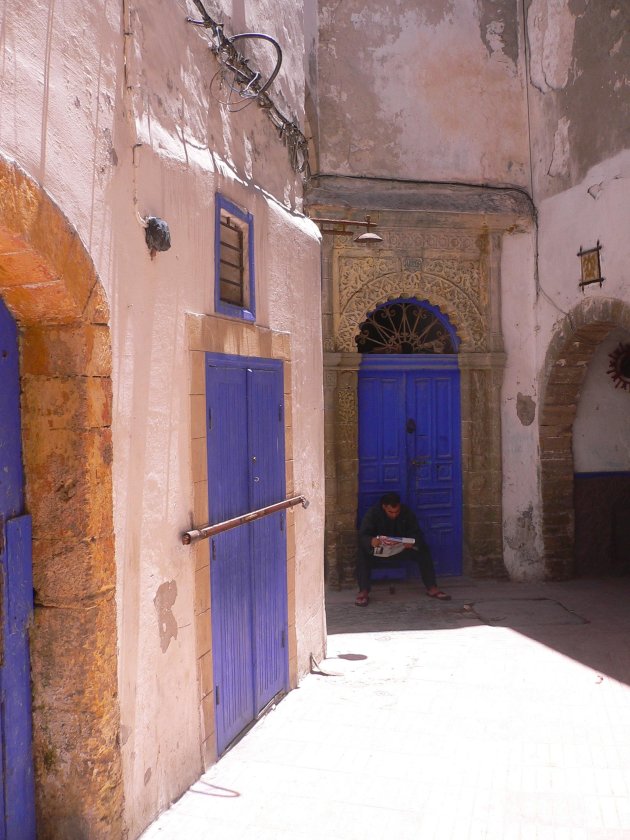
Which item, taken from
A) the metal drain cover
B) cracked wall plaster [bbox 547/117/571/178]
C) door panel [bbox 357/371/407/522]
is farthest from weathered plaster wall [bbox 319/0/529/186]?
the metal drain cover

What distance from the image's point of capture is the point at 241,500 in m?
4.31

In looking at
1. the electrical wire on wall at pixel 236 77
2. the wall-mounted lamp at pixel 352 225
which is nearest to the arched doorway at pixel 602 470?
the wall-mounted lamp at pixel 352 225

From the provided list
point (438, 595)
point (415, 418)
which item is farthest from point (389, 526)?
point (415, 418)

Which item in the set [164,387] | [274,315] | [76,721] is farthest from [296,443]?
[76,721]

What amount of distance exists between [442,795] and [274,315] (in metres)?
2.76

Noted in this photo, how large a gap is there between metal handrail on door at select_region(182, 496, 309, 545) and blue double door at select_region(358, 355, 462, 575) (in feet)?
11.0

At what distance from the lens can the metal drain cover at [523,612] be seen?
22.8ft

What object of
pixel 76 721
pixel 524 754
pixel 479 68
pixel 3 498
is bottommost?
pixel 524 754

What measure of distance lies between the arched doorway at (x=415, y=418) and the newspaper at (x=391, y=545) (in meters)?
0.83

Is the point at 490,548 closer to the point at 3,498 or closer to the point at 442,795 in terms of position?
the point at 442,795

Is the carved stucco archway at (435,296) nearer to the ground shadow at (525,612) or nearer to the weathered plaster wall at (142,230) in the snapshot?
the ground shadow at (525,612)

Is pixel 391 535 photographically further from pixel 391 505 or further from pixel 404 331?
pixel 404 331

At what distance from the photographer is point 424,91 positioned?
861 centimetres

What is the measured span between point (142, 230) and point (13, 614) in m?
1.56
